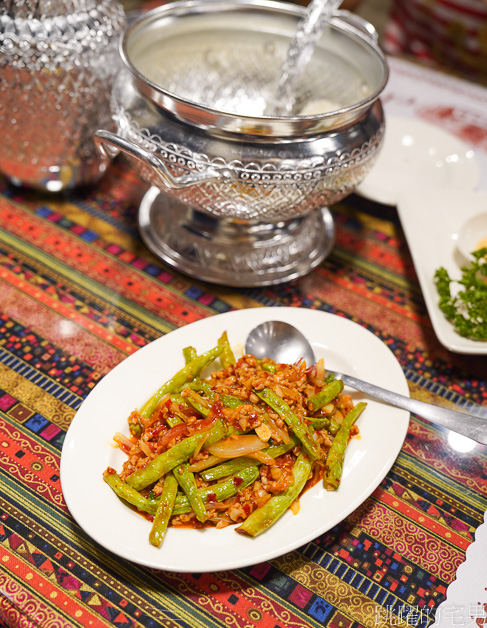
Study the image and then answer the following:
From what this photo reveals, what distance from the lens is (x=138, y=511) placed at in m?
0.91

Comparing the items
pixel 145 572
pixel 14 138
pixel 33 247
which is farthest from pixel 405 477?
pixel 14 138

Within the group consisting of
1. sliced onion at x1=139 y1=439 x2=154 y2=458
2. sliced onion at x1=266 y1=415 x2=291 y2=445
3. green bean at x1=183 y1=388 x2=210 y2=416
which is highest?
sliced onion at x1=266 y1=415 x2=291 y2=445

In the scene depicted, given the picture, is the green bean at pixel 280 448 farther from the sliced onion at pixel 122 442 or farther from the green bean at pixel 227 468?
the sliced onion at pixel 122 442

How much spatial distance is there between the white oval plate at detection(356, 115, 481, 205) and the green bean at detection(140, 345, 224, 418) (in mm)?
784

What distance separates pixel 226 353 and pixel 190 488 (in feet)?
0.97

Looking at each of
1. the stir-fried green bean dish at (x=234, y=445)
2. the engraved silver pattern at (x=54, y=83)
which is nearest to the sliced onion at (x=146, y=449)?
the stir-fried green bean dish at (x=234, y=445)

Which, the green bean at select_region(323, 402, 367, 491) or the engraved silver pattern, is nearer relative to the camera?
the green bean at select_region(323, 402, 367, 491)

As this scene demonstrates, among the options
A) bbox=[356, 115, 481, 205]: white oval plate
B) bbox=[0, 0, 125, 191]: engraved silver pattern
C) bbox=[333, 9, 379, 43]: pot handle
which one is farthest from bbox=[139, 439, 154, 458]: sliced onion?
bbox=[333, 9, 379, 43]: pot handle

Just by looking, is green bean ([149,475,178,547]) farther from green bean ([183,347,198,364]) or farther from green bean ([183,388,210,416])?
green bean ([183,347,198,364])

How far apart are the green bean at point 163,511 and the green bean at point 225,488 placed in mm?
19

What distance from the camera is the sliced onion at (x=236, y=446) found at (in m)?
0.96

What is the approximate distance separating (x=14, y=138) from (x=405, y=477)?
1195 mm

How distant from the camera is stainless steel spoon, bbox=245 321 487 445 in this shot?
1.07 metres

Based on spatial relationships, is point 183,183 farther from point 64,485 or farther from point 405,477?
point 405,477
